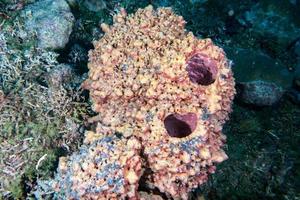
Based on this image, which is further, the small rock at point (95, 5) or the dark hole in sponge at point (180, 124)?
the small rock at point (95, 5)

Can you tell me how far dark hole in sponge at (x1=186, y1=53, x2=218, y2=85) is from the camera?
2496 millimetres

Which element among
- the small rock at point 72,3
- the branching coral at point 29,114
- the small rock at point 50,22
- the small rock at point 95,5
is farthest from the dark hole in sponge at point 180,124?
the small rock at point 95,5

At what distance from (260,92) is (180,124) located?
1702 mm

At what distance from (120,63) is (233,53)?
1.99m

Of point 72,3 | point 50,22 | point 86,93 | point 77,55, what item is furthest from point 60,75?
point 72,3

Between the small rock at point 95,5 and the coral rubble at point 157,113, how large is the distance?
7.26 ft

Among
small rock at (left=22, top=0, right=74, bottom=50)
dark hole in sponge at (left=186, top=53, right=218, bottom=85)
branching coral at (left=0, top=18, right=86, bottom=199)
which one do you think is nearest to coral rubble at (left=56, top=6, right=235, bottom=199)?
dark hole in sponge at (left=186, top=53, right=218, bottom=85)

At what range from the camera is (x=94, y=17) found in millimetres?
4680

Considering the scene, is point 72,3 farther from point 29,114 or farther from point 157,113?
point 157,113

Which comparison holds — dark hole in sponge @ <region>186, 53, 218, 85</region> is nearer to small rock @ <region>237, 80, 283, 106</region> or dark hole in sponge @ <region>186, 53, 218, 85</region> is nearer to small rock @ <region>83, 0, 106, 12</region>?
small rock @ <region>237, 80, 283, 106</region>

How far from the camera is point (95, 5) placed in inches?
188

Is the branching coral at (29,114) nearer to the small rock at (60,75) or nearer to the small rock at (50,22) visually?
the small rock at (60,75)

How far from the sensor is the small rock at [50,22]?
12.7 feet

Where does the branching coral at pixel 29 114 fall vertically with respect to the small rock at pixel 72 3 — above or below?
below
